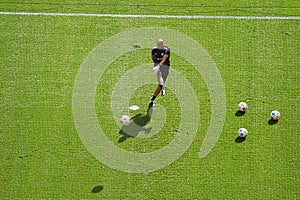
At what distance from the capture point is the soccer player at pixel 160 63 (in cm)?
1734

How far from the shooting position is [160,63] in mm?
17438

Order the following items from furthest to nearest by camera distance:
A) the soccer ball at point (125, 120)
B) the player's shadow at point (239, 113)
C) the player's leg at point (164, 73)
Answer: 1. the player's leg at point (164, 73)
2. the player's shadow at point (239, 113)
3. the soccer ball at point (125, 120)

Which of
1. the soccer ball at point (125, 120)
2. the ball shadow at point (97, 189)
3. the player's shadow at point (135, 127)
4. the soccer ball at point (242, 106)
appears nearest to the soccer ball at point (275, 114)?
the soccer ball at point (242, 106)

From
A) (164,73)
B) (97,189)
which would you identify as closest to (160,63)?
(164,73)

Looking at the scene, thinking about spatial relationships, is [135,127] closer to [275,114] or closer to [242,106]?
[242,106]

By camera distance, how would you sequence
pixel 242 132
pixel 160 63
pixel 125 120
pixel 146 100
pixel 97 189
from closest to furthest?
pixel 97 189, pixel 242 132, pixel 125 120, pixel 160 63, pixel 146 100

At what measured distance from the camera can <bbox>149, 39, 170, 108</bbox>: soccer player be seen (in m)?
17.3

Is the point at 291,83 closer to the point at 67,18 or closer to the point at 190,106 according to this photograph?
the point at 190,106

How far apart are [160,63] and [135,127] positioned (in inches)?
81.2

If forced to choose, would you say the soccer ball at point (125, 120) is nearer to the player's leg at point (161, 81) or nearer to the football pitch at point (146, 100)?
the football pitch at point (146, 100)

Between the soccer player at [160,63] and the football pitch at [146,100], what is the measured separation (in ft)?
1.09

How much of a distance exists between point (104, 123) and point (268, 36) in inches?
245

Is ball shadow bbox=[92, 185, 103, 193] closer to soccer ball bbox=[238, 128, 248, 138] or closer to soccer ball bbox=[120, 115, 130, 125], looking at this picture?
soccer ball bbox=[120, 115, 130, 125]

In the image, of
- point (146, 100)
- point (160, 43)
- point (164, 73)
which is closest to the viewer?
point (160, 43)
